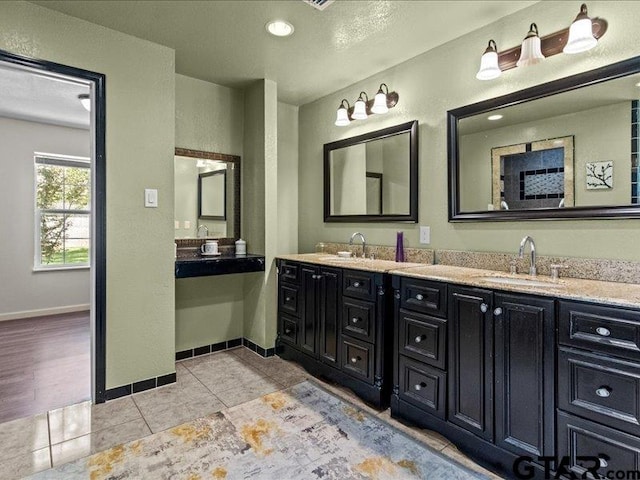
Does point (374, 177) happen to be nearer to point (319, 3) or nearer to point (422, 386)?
point (319, 3)

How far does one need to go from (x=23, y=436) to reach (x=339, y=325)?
6.37 feet

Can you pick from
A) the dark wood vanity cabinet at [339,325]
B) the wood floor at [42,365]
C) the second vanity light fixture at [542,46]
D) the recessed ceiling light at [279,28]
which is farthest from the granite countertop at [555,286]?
the wood floor at [42,365]

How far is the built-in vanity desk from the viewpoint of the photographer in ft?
4.54

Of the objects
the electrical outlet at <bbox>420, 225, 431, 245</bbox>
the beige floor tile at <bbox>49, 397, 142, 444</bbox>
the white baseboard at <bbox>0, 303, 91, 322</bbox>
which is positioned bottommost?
the beige floor tile at <bbox>49, 397, 142, 444</bbox>

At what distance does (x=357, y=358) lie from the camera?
244 centimetres

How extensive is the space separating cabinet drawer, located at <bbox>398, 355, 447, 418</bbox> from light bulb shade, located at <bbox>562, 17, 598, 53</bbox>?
70.6 inches

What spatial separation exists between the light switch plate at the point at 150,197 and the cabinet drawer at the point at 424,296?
182 cm

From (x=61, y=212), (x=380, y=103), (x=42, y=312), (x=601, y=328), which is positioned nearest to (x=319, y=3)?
(x=380, y=103)

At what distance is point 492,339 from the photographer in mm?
1733

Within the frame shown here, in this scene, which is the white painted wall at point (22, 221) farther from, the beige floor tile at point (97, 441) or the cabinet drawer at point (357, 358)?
the cabinet drawer at point (357, 358)

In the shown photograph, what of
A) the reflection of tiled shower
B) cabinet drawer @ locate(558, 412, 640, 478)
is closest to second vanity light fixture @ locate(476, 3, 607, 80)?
the reflection of tiled shower

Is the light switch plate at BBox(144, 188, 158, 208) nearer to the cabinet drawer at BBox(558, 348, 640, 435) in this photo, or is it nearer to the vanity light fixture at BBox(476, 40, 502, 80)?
the vanity light fixture at BBox(476, 40, 502, 80)

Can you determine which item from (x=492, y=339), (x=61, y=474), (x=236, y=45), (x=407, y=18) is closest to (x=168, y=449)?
(x=61, y=474)

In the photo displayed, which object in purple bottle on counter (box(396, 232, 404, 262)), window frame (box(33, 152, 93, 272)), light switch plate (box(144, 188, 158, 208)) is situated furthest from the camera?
window frame (box(33, 152, 93, 272))
